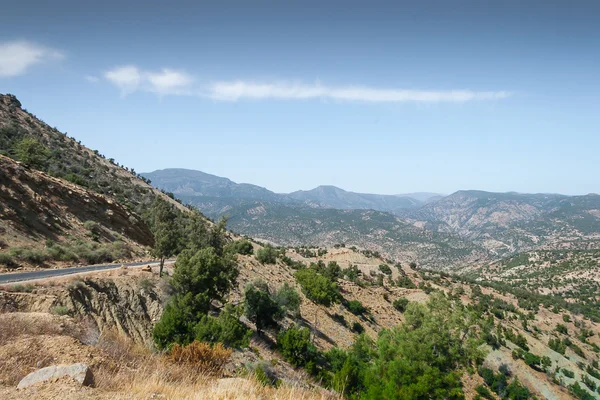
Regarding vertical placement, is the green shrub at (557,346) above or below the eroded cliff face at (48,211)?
below

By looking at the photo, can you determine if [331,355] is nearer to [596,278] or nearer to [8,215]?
[8,215]

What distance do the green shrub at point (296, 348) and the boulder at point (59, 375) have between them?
21.3m

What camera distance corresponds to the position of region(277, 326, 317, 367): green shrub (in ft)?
85.1

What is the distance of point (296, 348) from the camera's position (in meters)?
26.2

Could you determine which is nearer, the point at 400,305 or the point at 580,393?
the point at 580,393

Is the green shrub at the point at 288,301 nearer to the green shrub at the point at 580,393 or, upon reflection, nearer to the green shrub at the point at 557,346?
the green shrub at the point at 580,393

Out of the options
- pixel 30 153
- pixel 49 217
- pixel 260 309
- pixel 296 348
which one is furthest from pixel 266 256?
pixel 30 153

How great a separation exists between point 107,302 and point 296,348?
14129 millimetres

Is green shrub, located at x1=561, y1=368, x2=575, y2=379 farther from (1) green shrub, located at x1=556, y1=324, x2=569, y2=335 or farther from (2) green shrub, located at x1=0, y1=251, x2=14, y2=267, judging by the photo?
(2) green shrub, located at x1=0, y1=251, x2=14, y2=267

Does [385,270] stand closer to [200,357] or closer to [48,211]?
[48,211]

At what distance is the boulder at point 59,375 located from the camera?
6.33 metres

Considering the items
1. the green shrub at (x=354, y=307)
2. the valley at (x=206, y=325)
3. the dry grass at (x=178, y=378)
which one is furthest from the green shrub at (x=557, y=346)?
the dry grass at (x=178, y=378)

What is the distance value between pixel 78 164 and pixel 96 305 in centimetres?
5711

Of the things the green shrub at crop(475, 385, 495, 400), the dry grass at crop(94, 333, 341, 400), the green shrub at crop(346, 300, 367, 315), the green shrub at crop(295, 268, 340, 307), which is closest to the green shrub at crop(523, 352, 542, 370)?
the green shrub at crop(475, 385, 495, 400)
